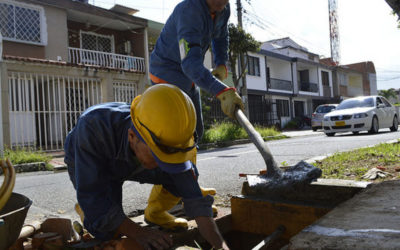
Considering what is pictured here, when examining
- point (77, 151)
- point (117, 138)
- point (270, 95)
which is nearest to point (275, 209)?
point (117, 138)

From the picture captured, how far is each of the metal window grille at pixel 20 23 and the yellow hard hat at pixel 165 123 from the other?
11291mm

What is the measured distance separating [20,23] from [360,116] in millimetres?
11463

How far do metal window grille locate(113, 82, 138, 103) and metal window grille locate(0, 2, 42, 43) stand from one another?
3.02 meters

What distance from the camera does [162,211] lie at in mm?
2191

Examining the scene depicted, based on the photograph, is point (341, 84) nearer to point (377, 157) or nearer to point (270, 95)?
point (270, 95)

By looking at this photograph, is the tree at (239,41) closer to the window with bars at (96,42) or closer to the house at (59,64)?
the house at (59,64)

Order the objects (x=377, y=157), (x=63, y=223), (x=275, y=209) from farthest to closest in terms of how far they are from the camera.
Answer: (x=377, y=157)
(x=275, y=209)
(x=63, y=223)

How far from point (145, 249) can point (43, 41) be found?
1156 cm

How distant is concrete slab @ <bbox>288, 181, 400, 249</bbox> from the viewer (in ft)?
3.85

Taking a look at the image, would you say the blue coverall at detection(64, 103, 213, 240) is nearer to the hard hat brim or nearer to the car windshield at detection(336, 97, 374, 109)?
the hard hat brim

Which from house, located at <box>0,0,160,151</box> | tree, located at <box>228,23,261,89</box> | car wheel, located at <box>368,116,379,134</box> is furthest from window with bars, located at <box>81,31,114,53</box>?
car wheel, located at <box>368,116,379,134</box>

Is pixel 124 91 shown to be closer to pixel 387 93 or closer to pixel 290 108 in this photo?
pixel 290 108

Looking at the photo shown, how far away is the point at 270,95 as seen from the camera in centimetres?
2534

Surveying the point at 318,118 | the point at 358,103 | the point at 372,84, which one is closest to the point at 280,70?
the point at 318,118
